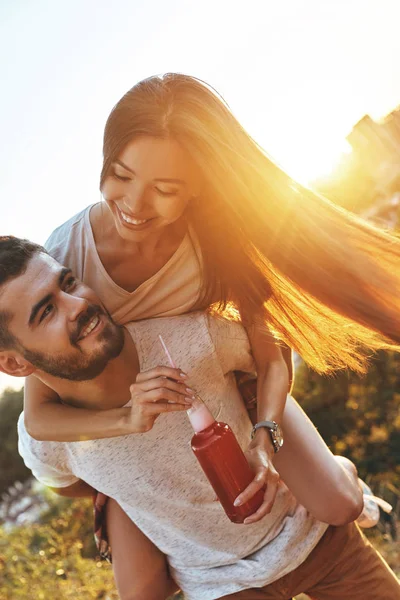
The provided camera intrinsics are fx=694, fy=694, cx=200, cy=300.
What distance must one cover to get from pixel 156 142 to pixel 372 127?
1933 mm

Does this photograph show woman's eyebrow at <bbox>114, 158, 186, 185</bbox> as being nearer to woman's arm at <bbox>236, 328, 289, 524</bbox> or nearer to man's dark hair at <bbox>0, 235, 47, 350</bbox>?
man's dark hair at <bbox>0, 235, 47, 350</bbox>

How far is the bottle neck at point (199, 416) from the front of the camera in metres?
2.01

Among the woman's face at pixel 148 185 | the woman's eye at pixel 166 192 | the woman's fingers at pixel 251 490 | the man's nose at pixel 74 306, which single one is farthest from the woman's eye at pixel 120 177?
the woman's fingers at pixel 251 490

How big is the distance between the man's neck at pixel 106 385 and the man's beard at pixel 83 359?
2.9 inches

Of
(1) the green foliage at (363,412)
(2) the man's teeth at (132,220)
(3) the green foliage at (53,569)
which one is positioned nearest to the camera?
(2) the man's teeth at (132,220)

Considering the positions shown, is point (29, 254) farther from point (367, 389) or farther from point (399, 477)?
point (367, 389)

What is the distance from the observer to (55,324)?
7.13 ft

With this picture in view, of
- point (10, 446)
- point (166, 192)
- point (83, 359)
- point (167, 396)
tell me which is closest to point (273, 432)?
point (167, 396)

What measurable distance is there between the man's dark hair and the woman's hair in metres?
0.38

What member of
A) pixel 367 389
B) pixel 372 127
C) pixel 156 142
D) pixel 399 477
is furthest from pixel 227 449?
pixel 367 389

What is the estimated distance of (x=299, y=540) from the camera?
2.57 m

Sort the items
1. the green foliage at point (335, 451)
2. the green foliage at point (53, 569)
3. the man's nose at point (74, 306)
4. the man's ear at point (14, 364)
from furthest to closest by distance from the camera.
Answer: the green foliage at point (335, 451), the green foliage at point (53, 569), the man's ear at point (14, 364), the man's nose at point (74, 306)

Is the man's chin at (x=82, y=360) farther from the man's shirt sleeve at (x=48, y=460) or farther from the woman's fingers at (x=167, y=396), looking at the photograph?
the man's shirt sleeve at (x=48, y=460)

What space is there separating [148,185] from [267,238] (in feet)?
1.67
